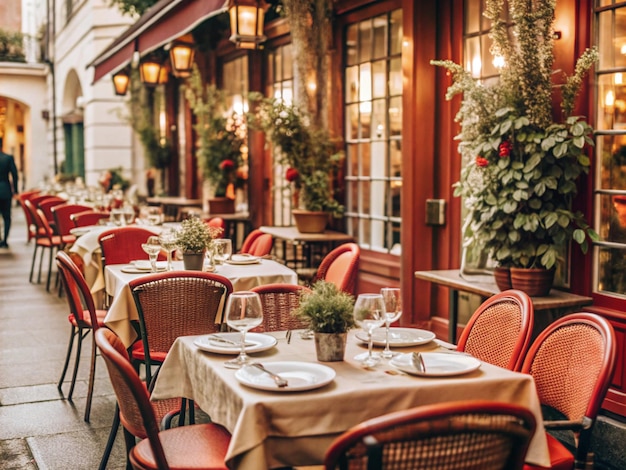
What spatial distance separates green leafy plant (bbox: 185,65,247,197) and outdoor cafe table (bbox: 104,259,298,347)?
16.3 feet

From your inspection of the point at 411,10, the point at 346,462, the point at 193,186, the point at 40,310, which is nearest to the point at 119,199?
the point at 193,186

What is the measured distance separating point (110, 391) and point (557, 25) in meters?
3.65

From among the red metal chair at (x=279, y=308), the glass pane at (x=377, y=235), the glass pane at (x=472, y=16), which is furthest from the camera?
the glass pane at (x=377, y=235)

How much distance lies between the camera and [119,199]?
1155 cm

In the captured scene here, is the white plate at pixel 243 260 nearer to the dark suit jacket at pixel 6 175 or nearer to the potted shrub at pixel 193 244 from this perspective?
the potted shrub at pixel 193 244

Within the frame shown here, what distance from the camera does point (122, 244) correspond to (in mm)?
6668

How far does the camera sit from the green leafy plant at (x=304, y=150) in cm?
760

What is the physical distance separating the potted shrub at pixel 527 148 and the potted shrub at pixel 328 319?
179 cm

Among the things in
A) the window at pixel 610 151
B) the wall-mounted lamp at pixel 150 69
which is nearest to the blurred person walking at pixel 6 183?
the wall-mounted lamp at pixel 150 69

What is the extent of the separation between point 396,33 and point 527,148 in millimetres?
2772

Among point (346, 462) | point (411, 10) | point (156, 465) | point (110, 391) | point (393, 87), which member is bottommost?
point (110, 391)

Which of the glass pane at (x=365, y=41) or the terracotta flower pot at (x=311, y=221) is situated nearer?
the glass pane at (x=365, y=41)

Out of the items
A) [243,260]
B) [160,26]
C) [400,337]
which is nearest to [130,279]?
[243,260]

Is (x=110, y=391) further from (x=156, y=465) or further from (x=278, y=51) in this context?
(x=278, y=51)
